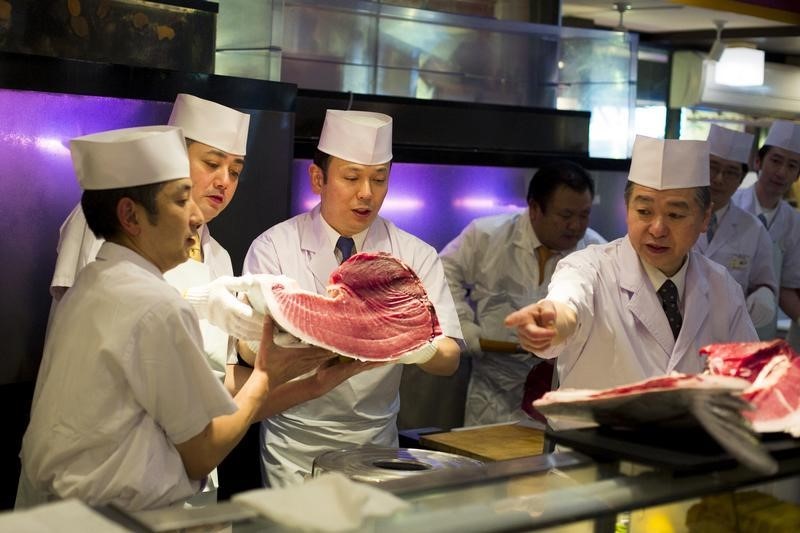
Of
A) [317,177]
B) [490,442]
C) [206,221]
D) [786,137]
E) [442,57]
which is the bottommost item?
[490,442]

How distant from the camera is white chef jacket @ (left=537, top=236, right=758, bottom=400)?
10.2 ft

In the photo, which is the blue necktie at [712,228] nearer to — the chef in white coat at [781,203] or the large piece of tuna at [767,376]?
the chef in white coat at [781,203]

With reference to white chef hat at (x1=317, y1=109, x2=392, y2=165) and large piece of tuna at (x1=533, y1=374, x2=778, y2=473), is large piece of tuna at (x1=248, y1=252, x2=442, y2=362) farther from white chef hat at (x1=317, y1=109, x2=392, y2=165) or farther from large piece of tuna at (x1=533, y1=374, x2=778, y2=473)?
white chef hat at (x1=317, y1=109, x2=392, y2=165)

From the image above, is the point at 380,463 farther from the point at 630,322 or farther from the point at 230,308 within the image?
the point at 630,322

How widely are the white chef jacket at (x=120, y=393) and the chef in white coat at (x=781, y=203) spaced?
3970mm

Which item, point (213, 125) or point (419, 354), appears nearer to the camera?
point (419, 354)

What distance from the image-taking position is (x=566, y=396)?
6.59ft

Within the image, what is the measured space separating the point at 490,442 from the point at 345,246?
737 millimetres

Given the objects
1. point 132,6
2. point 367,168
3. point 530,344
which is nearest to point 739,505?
point 530,344

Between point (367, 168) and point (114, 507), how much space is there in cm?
189

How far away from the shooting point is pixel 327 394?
11.1 ft

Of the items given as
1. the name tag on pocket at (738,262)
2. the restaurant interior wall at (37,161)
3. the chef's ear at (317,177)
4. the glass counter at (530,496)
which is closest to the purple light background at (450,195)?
the name tag on pocket at (738,262)

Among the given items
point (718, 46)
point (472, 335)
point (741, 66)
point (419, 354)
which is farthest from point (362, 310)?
point (741, 66)

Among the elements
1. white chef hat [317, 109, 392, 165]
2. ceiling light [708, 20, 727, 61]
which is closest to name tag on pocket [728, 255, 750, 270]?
white chef hat [317, 109, 392, 165]
